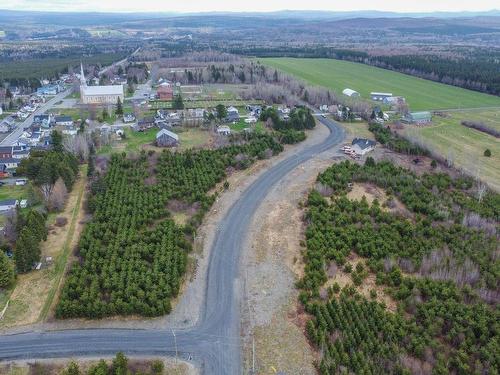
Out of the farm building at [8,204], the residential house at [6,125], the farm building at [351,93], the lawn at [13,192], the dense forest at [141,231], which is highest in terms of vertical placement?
the farm building at [351,93]

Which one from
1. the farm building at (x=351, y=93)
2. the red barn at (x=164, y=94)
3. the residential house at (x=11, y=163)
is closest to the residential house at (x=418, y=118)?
the farm building at (x=351, y=93)

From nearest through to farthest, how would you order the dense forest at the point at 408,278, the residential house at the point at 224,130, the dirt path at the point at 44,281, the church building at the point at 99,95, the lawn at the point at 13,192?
the dense forest at the point at 408,278 < the dirt path at the point at 44,281 < the lawn at the point at 13,192 < the residential house at the point at 224,130 < the church building at the point at 99,95

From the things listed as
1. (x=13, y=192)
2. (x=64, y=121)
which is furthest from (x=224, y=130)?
(x=13, y=192)

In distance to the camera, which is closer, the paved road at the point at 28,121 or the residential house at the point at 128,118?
the paved road at the point at 28,121

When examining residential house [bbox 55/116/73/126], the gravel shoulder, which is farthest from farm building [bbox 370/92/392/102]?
residential house [bbox 55/116/73/126]

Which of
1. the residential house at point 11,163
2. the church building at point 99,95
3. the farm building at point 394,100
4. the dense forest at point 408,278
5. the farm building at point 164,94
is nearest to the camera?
the dense forest at point 408,278

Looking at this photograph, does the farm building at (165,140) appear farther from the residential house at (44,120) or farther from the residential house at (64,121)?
the residential house at (44,120)
